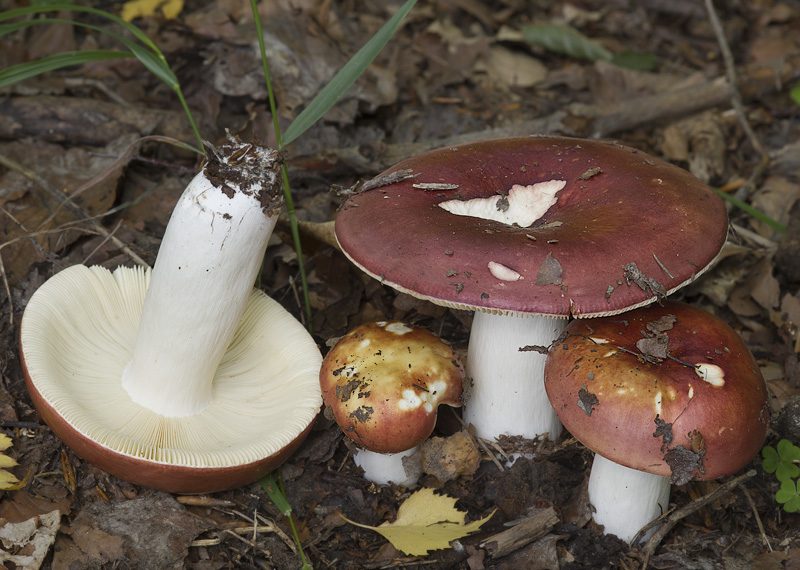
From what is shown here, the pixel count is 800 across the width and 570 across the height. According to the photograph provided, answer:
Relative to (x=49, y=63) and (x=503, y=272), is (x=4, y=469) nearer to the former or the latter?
(x=49, y=63)

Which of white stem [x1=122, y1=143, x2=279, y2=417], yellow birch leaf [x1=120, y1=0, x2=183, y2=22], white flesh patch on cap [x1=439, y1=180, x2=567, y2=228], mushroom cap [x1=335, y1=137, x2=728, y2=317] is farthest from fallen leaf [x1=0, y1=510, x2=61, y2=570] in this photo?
yellow birch leaf [x1=120, y1=0, x2=183, y2=22]

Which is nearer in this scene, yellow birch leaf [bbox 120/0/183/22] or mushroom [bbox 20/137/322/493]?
mushroom [bbox 20/137/322/493]

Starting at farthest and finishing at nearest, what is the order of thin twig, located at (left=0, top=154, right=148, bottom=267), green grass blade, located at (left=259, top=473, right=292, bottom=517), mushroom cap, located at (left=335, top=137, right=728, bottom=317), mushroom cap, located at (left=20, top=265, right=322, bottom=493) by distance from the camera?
thin twig, located at (left=0, top=154, right=148, bottom=267) < green grass blade, located at (left=259, top=473, right=292, bottom=517) < mushroom cap, located at (left=20, top=265, right=322, bottom=493) < mushroom cap, located at (left=335, top=137, right=728, bottom=317)

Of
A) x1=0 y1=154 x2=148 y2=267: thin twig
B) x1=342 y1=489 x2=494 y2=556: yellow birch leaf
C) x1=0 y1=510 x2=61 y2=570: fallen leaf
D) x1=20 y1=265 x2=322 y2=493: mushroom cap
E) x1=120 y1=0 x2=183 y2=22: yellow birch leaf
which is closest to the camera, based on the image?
x1=0 y1=510 x2=61 y2=570: fallen leaf

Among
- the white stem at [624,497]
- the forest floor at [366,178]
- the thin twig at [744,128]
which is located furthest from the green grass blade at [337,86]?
the thin twig at [744,128]

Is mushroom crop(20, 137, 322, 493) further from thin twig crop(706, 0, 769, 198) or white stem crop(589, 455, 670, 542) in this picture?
thin twig crop(706, 0, 769, 198)

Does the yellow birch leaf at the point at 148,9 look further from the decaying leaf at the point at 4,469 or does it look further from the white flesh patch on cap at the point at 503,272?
the white flesh patch on cap at the point at 503,272

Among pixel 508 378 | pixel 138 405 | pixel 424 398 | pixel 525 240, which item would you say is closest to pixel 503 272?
pixel 525 240
